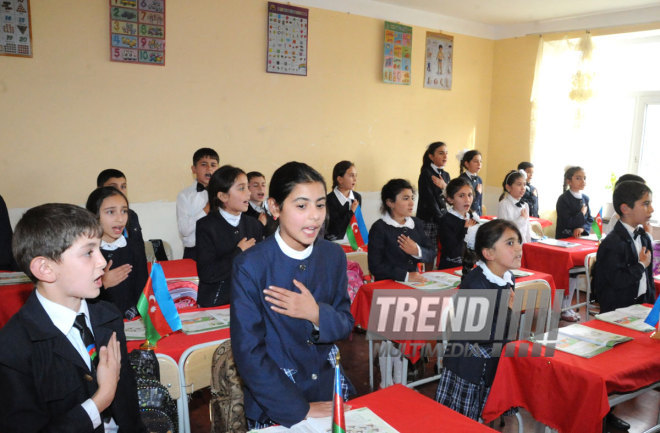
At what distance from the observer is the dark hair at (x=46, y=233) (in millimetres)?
1296

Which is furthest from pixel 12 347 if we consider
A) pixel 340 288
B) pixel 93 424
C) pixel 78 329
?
pixel 340 288

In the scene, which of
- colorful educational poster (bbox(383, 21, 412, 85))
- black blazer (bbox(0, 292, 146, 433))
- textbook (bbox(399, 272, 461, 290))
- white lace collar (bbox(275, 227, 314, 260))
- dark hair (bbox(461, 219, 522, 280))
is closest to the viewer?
black blazer (bbox(0, 292, 146, 433))

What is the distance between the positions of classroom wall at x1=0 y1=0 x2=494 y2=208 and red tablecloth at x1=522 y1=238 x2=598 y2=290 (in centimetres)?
226

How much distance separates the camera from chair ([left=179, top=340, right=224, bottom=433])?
188 cm

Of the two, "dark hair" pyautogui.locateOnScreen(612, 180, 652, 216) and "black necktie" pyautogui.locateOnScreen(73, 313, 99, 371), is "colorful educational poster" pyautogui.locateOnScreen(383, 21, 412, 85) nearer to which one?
"dark hair" pyautogui.locateOnScreen(612, 180, 652, 216)

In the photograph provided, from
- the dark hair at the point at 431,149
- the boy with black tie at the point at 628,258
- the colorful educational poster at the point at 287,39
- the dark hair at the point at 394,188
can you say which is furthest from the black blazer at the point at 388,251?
the colorful educational poster at the point at 287,39

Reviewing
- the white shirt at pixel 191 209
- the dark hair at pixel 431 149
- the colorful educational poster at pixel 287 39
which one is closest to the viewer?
the white shirt at pixel 191 209

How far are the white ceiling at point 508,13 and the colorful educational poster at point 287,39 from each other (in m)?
0.18

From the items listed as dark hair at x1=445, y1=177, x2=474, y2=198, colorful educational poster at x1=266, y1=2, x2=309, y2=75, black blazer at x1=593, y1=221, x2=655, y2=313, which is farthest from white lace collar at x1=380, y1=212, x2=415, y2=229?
colorful educational poster at x1=266, y1=2, x2=309, y2=75

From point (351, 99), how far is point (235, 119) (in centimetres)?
153

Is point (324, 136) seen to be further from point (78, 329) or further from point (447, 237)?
point (78, 329)

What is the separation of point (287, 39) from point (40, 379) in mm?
4564

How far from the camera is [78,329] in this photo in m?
1.35

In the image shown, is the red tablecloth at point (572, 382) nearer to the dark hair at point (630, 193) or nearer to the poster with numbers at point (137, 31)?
the dark hair at point (630, 193)
